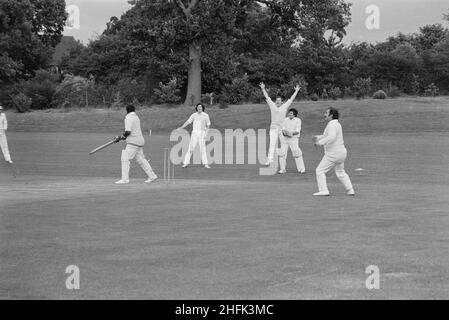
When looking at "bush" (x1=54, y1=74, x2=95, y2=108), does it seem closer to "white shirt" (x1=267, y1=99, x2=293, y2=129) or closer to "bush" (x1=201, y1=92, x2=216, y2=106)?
"bush" (x1=201, y1=92, x2=216, y2=106)

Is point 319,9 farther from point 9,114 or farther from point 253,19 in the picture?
point 9,114

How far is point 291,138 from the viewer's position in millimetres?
26406

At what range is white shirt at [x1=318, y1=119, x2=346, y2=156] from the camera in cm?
1875

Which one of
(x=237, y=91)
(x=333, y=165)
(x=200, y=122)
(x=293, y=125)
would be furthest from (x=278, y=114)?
(x=237, y=91)

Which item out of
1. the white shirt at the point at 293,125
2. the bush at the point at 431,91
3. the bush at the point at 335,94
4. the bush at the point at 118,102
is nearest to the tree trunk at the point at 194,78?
the bush at the point at 118,102

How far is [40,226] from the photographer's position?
14320 millimetres

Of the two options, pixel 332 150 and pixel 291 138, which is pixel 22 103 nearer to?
pixel 291 138

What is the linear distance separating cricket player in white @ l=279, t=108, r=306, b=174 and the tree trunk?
35880 millimetres

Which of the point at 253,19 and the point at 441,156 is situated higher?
the point at 253,19

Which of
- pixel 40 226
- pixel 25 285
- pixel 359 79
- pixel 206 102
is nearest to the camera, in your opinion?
pixel 25 285

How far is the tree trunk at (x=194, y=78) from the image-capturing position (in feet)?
205

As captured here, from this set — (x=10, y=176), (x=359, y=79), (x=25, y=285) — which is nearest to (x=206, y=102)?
(x=359, y=79)

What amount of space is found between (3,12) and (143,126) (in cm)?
1750
